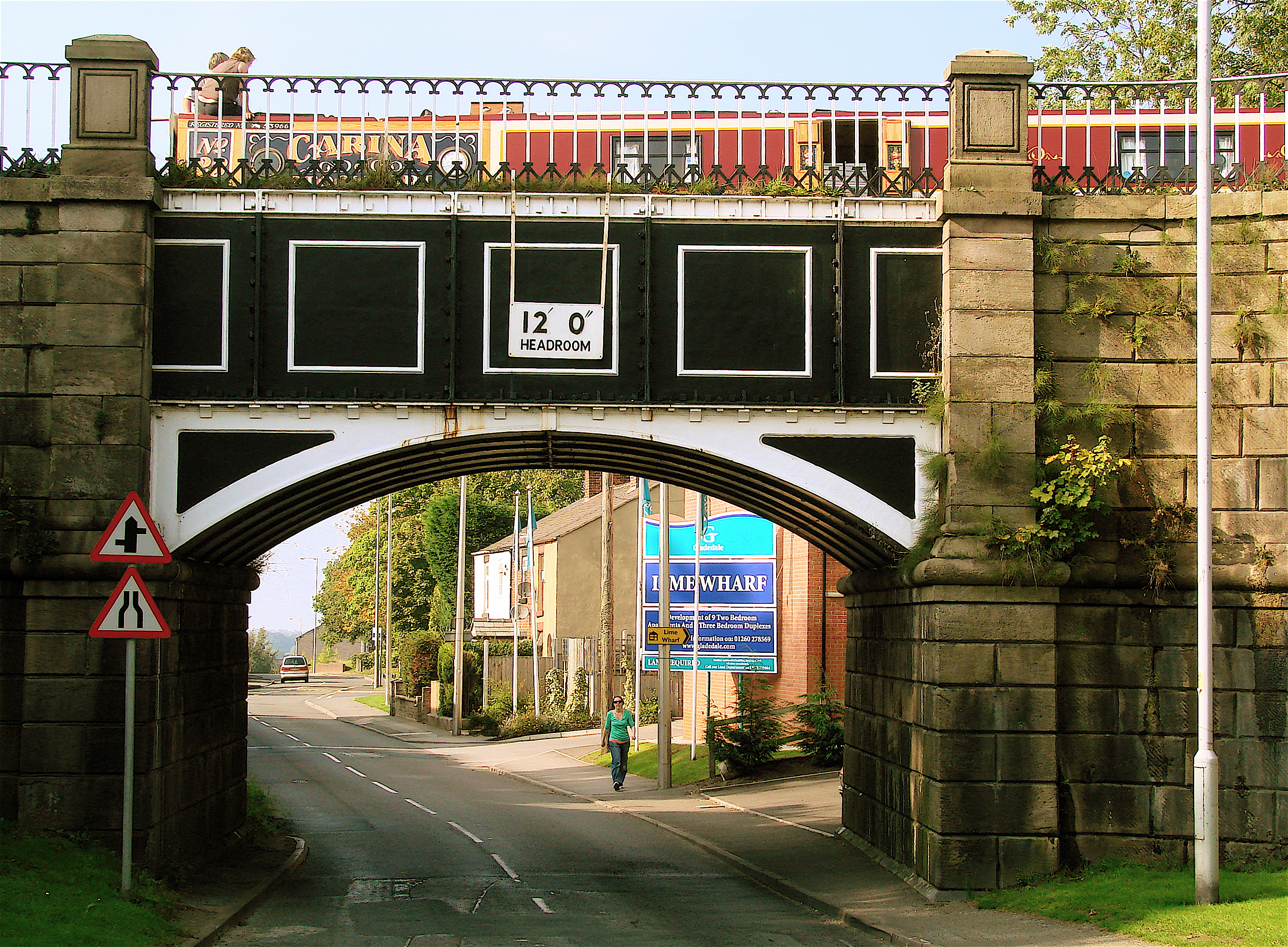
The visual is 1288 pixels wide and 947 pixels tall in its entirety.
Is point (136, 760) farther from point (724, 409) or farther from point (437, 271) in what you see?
point (724, 409)

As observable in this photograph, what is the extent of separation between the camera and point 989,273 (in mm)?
13734

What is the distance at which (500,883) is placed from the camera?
15211mm

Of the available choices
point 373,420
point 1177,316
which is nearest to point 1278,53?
point 1177,316

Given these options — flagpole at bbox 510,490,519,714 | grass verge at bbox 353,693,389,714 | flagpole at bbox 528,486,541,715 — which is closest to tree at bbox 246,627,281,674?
grass verge at bbox 353,693,389,714

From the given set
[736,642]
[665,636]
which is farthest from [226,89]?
[736,642]

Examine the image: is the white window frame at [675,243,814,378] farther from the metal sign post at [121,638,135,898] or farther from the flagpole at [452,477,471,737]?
the flagpole at [452,477,471,737]

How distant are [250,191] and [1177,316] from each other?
9.59 meters

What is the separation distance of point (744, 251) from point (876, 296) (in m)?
1.46

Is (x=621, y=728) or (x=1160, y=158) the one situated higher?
(x=1160, y=158)

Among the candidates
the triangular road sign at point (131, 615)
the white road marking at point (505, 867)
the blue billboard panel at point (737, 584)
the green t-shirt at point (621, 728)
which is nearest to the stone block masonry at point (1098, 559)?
the white road marking at point (505, 867)

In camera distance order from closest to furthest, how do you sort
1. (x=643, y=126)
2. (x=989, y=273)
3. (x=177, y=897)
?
1. (x=177, y=897)
2. (x=989, y=273)
3. (x=643, y=126)

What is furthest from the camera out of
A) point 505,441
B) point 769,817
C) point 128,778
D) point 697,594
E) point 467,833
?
point 697,594

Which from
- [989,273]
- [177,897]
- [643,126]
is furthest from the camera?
[643,126]

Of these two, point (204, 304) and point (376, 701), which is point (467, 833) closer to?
point (204, 304)
